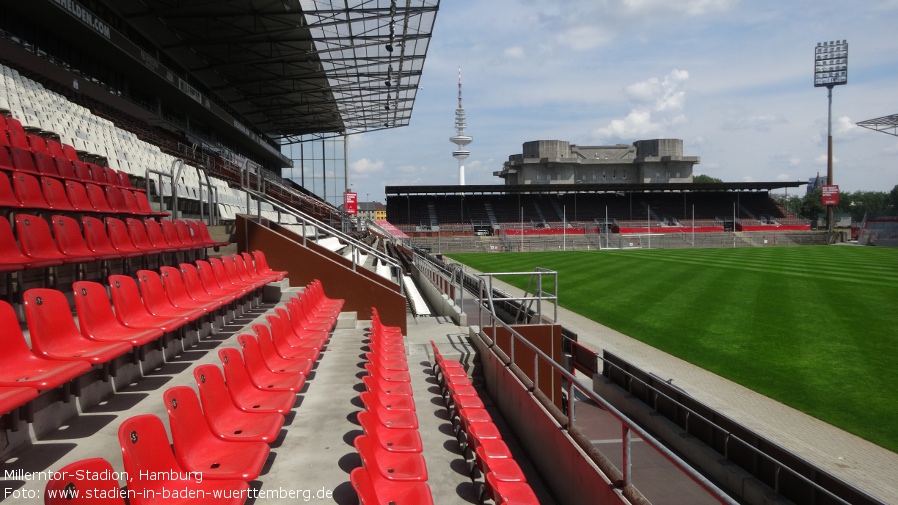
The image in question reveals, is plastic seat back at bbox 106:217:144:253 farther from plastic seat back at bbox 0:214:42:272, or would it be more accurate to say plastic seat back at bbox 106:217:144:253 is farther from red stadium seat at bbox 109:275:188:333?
red stadium seat at bbox 109:275:188:333

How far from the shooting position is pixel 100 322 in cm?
389

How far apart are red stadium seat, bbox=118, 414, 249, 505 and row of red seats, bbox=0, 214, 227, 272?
2511mm

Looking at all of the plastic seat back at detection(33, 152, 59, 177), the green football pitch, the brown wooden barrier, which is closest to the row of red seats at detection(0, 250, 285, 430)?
the plastic seat back at detection(33, 152, 59, 177)

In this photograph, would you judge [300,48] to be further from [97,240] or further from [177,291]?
[177,291]

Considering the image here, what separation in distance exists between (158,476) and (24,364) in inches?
53.1

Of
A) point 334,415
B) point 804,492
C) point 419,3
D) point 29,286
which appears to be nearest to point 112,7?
point 419,3

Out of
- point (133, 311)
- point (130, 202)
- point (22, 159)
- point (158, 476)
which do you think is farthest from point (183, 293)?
→ point (158, 476)

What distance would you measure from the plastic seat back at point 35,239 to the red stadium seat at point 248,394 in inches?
84.1

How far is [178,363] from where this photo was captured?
15.3 ft

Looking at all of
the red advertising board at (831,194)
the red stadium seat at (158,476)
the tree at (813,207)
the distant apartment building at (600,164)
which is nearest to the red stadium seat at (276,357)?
the red stadium seat at (158,476)

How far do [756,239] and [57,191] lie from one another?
193ft

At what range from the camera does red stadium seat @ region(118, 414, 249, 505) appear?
2.19 meters

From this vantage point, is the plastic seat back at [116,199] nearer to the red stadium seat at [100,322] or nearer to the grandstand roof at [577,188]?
the red stadium seat at [100,322]

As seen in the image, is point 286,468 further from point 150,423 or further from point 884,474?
point 884,474
